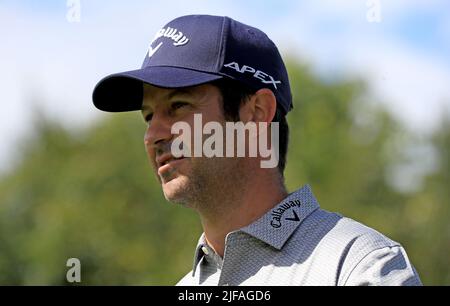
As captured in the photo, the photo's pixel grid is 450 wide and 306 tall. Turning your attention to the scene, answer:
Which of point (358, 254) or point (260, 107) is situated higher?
point (260, 107)

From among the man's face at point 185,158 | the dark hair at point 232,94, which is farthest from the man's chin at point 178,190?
the dark hair at point 232,94

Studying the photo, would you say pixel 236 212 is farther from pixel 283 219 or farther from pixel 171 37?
pixel 171 37

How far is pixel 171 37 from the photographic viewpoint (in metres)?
3.26

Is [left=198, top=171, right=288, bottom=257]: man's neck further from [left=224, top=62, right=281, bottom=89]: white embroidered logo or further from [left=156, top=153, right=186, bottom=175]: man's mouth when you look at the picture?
[left=224, top=62, right=281, bottom=89]: white embroidered logo

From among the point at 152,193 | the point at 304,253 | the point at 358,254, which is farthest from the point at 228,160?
the point at 152,193

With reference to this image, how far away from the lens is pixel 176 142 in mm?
3137

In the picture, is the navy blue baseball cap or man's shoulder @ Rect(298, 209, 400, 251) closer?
man's shoulder @ Rect(298, 209, 400, 251)

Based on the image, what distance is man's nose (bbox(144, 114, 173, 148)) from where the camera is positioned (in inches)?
124

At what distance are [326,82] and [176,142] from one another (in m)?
28.4

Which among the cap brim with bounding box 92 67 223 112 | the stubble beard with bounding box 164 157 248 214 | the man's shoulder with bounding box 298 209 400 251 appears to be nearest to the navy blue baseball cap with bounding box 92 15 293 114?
the cap brim with bounding box 92 67 223 112

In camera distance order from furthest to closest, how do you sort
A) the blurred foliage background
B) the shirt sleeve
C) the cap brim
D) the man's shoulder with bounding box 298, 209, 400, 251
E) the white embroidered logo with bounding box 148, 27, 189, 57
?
the blurred foliage background
the white embroidered logo with bounding box 148, 27, 189, 57
the cap brim
the man's shoulder with bounding box 298, 209, 400, 251
the shirt sleeve

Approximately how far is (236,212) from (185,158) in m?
0.23

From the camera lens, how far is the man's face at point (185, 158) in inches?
123
